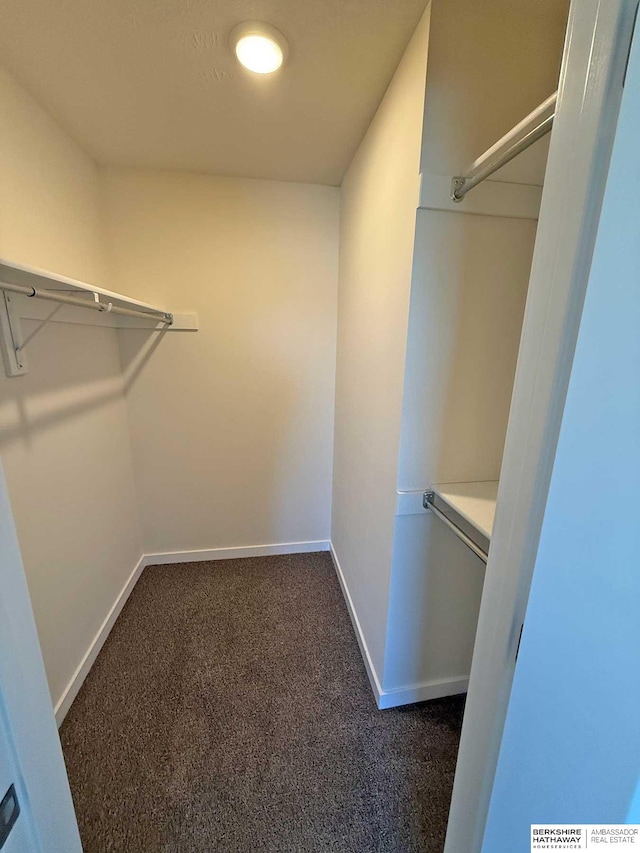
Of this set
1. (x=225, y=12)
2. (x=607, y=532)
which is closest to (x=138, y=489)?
(x=225, y=12)

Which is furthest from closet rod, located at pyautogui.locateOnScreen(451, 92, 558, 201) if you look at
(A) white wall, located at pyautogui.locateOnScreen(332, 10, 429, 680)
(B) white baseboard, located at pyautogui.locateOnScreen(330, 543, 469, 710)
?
(B) white baseboard, located at pyautogui.locateOnScreen(330, 543, 469, 710)

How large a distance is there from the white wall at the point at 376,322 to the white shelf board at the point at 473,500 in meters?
0.20

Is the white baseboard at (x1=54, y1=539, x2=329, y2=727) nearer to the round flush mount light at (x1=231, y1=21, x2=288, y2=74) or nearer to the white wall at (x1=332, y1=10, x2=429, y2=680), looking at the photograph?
the white wall at (x1=332, y1=10, x2=429, y2=680)

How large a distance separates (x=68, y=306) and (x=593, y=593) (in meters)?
2.00

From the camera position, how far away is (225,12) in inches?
39.7

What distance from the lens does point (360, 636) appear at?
5.82ft

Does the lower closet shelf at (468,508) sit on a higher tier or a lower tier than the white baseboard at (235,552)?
higher

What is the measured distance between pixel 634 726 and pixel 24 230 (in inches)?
87.0

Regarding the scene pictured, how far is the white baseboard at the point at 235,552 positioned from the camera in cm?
243

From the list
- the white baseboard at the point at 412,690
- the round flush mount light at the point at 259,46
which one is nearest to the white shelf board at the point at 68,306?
the round flush mount light at the point at 259,46

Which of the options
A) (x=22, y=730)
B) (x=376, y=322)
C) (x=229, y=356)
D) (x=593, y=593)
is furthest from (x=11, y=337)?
(x=593, y=593)

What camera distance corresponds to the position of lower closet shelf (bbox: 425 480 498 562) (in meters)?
1.01

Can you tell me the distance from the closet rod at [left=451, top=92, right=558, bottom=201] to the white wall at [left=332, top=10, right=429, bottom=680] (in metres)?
0.14

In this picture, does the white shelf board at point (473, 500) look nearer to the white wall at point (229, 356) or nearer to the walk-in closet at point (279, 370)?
the walk-in closet at point (279, 370)
